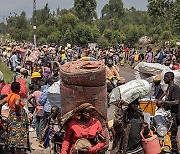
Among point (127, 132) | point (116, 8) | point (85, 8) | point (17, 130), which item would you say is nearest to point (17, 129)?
point (17, 130)

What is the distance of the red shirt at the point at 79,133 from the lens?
5.12 meters

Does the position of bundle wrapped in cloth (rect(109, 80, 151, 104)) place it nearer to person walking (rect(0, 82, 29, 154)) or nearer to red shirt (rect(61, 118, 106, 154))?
red shirt (rect(61, 118, 106, 154))

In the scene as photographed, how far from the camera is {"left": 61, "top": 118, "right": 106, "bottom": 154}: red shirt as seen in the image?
202 inches

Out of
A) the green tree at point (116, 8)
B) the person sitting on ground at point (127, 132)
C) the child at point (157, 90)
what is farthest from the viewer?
the green tree at point (116, 8)

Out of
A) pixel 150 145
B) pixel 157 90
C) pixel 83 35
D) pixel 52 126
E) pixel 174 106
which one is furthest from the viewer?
pixel 83 35

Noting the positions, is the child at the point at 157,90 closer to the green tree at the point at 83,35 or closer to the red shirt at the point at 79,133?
the red shirt at the point at 79,133

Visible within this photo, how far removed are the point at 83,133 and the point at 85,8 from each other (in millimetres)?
62267

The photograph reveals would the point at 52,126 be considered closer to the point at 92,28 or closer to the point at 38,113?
the point at 38,113

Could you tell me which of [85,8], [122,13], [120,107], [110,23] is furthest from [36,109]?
[122,13]

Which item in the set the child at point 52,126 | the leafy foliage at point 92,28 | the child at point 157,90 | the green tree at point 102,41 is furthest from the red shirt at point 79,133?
the green tree at point 102,41

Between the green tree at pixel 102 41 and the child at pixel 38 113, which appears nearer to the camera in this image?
the child at pixel 38 113

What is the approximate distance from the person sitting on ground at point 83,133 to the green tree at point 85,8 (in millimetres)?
61220

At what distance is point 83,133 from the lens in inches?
202

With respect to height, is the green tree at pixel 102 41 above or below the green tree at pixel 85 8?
below
